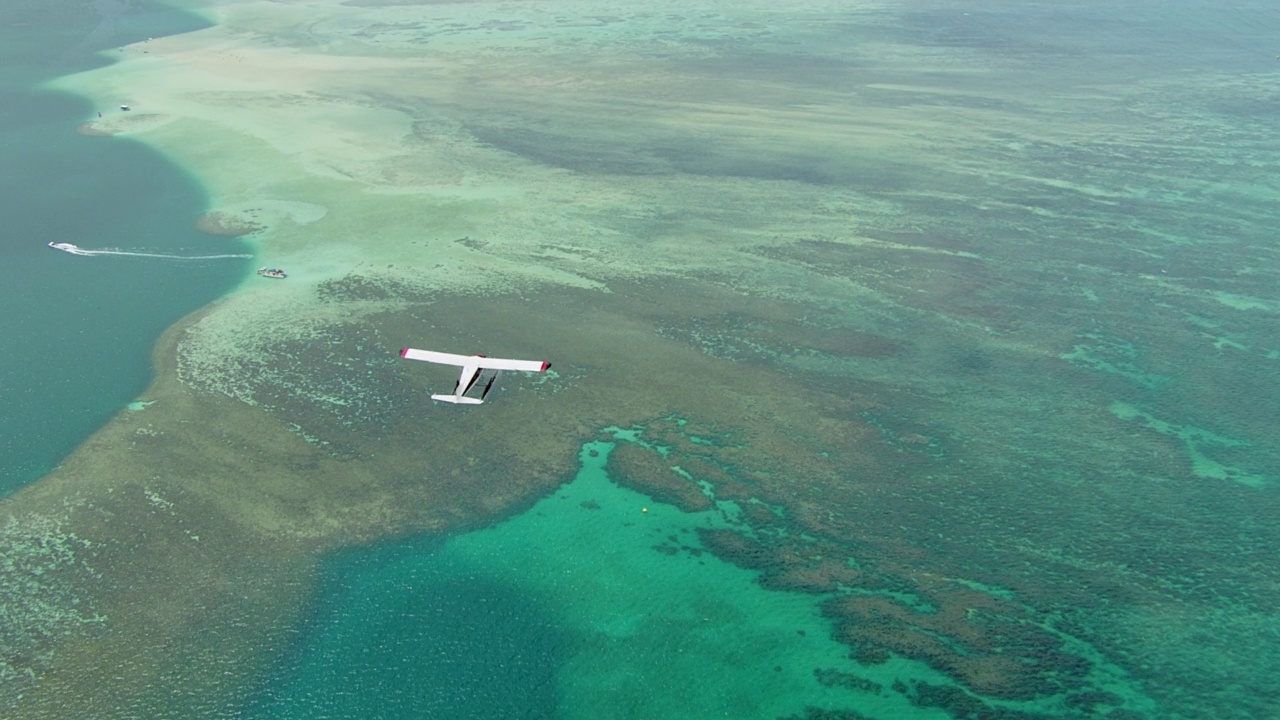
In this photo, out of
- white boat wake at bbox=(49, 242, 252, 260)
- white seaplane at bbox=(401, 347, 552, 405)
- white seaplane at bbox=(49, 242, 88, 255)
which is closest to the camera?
white seaplane at bbox=(401, 347, 552, 405)

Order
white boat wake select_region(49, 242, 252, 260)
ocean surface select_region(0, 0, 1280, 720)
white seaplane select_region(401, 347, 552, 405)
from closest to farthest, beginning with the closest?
ocean surface select_region(0, 0, 1280, 720) → white seaplane select_region(401, 347, 552, 405) → white boat wake select_region(49, 242, 252, 260)

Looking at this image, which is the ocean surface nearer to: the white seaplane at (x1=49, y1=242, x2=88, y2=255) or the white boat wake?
the white boat wake

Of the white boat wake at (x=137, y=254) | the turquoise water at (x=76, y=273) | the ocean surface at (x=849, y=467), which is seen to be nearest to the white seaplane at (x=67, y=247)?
the white boat wake at (x=137, y=254)

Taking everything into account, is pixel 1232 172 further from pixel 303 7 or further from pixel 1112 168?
pixel 303 7

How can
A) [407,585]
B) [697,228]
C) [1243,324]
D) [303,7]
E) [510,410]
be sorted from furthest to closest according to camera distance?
[303,7] < [697,228] < [1243,324] < [510,410] < [407,585]

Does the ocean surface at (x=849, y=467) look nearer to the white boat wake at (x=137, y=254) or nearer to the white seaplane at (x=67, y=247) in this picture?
the white boat wake at (x=137, y=254)

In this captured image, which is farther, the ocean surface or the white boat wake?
the white boat wake

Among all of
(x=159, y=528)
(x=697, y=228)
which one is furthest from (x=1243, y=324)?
(x=159, y=528)

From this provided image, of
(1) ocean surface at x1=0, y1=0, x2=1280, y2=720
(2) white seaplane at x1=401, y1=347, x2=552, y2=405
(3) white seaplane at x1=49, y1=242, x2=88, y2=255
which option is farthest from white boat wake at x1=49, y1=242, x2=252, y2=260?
(2) white seaplane at x1=401, y1=347, x2=552, y2=405
